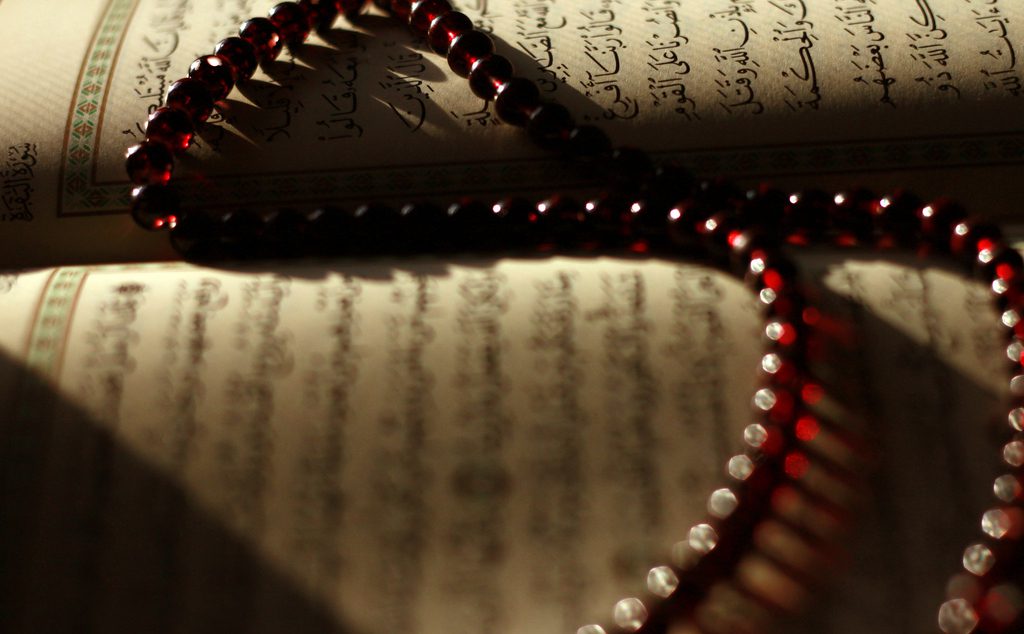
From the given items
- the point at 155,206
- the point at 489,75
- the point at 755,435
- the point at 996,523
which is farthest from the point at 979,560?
the point at 155,206

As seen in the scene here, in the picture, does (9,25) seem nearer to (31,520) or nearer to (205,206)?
(205,206)

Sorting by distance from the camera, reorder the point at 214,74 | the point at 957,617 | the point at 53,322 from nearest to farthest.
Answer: the point at 957,617 → the point at 53,322 → the point at 214,74

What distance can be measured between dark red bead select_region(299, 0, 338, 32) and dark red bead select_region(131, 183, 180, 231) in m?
0.20

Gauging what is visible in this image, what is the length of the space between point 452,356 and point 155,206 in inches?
9.9

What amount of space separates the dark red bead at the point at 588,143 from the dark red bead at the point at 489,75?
7 centimetres

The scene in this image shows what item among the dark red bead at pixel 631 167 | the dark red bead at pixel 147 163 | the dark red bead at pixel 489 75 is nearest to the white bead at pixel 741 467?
the dark red bead at pixel 631 167

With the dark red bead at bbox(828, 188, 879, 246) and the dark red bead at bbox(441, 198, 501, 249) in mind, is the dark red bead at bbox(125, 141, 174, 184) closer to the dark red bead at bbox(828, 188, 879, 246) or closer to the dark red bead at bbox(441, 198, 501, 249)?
the dark red bead at bbox(441, 198, 501, 249)

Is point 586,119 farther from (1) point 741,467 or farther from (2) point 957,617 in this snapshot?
(2) point 957,617

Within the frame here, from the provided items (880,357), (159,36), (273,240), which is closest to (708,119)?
(880,357)

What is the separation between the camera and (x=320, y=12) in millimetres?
746

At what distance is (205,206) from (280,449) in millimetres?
230

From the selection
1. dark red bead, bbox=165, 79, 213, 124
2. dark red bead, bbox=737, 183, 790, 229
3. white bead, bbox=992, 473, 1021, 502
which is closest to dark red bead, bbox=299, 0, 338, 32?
dark red bead, bbox=165, 79, 213, 124

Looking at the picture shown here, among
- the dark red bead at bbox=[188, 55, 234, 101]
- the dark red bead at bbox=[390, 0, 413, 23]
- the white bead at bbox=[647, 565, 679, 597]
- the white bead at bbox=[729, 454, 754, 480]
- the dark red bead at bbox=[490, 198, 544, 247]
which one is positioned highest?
the dark red bead at bbox=[390, 0, 413, 23]

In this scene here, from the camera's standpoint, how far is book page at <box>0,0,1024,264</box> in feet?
2.17
